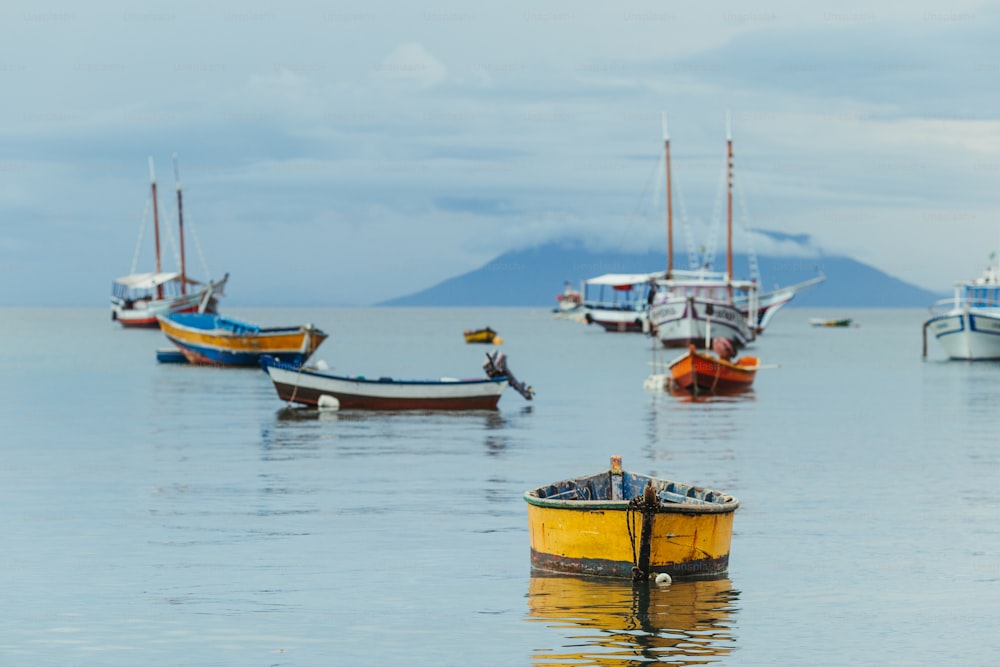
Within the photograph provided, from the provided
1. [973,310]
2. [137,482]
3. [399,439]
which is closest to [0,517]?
[137,482]

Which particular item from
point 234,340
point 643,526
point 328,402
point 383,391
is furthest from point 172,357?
point 643,526

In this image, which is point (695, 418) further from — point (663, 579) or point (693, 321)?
point (693, 321)

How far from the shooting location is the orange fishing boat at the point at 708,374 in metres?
65.4

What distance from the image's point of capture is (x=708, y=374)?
66.2 meters

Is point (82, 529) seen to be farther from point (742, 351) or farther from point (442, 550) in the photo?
point (742, 351)

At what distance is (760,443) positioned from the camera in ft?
145

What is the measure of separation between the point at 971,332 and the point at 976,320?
2.87 feet

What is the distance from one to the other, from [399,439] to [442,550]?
20.8m

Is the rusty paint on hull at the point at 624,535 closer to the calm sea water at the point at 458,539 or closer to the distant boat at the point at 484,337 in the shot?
the calm sea water at the point at 458,539

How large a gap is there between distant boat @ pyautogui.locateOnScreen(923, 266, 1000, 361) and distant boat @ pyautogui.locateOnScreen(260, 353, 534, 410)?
49.6 meters

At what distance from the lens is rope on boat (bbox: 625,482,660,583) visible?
19109mm

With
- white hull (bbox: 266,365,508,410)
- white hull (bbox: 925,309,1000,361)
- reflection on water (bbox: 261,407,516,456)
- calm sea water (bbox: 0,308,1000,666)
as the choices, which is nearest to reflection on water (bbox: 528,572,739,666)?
calm sea water (bbox: 0,308,1000,666)

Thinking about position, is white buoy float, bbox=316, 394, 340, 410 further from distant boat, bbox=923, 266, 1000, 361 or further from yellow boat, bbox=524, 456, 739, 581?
distant boat, bbox=923, 266, 1000, 361

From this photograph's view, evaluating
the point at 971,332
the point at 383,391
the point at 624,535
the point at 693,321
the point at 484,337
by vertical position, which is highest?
the point at 484,337
